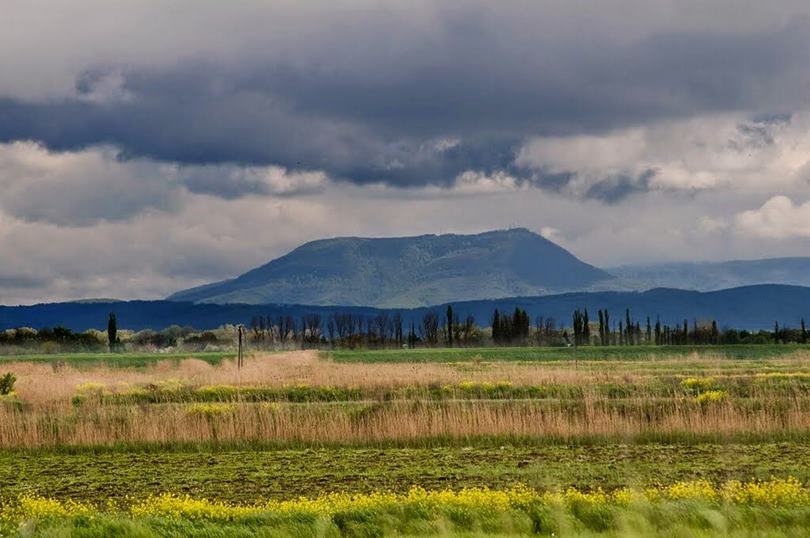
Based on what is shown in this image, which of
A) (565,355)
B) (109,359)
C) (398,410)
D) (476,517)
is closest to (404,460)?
(398,410)

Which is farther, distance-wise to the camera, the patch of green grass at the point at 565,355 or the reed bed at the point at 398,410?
the patch of green grass at the point at 565,355

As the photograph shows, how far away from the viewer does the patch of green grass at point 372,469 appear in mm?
26391

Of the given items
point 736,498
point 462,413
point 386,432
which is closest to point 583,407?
point 462,413

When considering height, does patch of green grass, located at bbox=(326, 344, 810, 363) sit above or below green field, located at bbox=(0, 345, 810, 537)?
below

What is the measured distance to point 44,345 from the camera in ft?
531

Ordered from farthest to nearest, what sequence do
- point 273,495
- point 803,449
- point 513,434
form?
point 513,434 → point 803,449 → point 273,495

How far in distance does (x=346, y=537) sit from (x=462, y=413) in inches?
884

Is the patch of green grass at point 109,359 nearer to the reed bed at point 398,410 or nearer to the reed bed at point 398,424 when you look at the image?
the reed bed at point 398,410

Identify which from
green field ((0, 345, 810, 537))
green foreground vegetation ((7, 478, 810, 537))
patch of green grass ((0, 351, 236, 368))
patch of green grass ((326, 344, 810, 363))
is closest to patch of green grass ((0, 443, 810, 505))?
green field ((0, 345, 810, 537))

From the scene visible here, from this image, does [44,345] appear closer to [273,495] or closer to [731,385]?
[731,385]

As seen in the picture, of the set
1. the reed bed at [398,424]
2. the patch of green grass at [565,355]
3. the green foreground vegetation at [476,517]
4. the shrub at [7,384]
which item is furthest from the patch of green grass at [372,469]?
the patch of green grass at [565,355]

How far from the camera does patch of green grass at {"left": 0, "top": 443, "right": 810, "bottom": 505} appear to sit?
26.4 metres

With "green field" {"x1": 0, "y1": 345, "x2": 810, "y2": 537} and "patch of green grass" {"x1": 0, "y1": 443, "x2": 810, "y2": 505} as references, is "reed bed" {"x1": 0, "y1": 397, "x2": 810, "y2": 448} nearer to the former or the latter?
"green field" {"x1": 0, "y1": 345, "x2": 810, "y2": 537}

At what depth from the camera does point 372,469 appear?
29.8 metres
